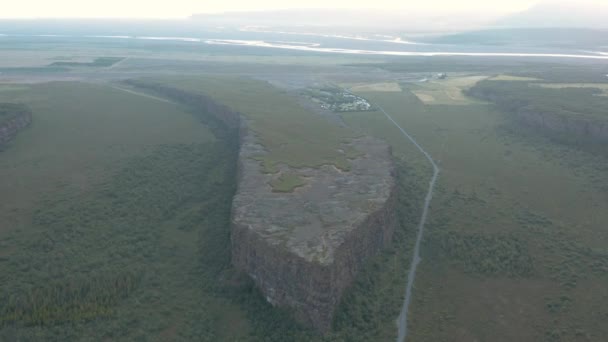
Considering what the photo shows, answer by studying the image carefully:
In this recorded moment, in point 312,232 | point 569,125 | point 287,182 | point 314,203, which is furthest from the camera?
point 569,125

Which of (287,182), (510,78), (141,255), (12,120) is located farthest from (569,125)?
(12,120)

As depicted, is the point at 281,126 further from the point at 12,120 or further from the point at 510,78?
the point at 510,78

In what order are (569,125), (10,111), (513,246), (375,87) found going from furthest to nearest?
(375,87)
(569,125)
(10,111)
(513,246)

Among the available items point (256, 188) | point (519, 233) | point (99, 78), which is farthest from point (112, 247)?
point (99, 78)

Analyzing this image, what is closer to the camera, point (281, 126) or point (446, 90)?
point (281, 126)

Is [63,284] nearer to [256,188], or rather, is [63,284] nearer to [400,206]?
[256,188]

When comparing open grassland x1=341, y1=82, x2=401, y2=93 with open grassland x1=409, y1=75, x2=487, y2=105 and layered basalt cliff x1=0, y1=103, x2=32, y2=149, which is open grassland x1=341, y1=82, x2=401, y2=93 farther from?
layered basalt cliff x1=0, y1=103, x2=32, y2=149
